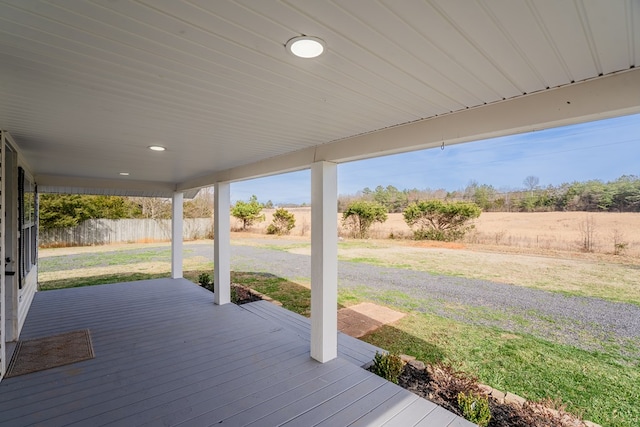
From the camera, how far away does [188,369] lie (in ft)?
9.73

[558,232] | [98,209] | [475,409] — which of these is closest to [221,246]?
[475,409]

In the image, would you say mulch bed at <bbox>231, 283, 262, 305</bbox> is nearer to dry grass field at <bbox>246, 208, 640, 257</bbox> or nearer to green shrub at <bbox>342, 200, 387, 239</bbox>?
dry grass field at <bbox>246, 208, 640, 257</bbox>

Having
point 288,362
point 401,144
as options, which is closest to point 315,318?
point 288,362

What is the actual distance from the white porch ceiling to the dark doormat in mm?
2389

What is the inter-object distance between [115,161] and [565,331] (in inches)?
277

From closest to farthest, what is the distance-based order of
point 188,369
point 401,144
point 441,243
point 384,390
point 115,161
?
point 401,144
point 384,390
point 188,369
point 115,161
point 441,243

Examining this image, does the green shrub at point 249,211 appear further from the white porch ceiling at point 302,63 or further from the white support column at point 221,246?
the white porch ceiling at point 302,63

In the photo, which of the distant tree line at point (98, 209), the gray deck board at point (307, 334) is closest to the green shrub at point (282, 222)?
the distant tree line at point (98, 209)

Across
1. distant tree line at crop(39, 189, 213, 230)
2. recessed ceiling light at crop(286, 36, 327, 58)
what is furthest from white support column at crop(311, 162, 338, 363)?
distant tree line at crop(39, 189, 213, 230)

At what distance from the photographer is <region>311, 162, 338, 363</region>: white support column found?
3.15m

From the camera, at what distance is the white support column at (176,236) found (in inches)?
274

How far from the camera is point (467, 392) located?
99.7 inches

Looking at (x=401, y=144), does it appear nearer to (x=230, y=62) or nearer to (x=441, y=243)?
(x=230, y=62)

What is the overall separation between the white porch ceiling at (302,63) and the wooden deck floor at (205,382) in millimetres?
2174
